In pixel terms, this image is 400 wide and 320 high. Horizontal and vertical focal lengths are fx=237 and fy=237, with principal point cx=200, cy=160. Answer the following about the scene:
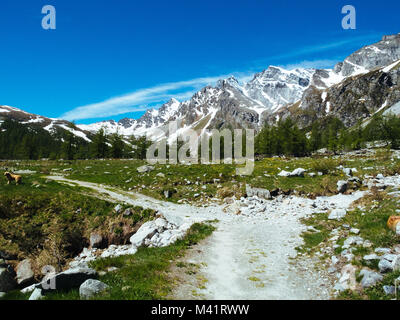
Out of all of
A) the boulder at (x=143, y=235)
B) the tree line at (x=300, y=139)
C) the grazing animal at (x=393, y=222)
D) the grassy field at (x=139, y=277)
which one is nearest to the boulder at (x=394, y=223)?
the grazing animal at (x=393, y=222)

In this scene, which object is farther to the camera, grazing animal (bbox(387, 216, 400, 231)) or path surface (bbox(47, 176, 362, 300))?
grazing animal (bbox(387, 216, 400, 231))

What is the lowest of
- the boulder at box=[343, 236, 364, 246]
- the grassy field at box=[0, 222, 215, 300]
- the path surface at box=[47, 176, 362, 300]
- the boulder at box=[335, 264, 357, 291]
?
the path surface at box=[47, 176, 362, 300]

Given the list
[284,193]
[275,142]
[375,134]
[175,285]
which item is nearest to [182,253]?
[175,285]

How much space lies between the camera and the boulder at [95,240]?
1878 centimetres

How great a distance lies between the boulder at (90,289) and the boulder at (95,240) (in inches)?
472

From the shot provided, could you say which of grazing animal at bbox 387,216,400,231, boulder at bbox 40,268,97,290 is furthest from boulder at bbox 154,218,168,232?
grazing animal at bbox 387,216,400,231

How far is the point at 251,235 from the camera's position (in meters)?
15.8

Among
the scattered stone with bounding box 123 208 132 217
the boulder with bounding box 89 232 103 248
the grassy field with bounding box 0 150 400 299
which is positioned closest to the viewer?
the grassy field with bounding box 0 150 400 299

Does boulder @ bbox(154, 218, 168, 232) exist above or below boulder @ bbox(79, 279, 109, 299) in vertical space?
below

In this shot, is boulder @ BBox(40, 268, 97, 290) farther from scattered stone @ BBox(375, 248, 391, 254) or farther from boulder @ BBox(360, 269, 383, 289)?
scattered stone @ BBox(375, 248, 391, 254)

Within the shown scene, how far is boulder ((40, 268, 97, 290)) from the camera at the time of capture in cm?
807

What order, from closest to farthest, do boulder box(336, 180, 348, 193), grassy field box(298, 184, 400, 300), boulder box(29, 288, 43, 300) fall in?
boulder box(29, 288, 43, 300), grassy field box(298, 184, 400, 300), boulder box(336, 180, 348, 193)

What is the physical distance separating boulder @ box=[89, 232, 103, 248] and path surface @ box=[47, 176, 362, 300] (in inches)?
196
